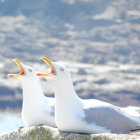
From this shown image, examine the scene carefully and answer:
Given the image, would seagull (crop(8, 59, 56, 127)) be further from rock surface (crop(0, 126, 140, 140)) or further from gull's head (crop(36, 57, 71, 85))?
gull's head (crop(36, 57, 71, 85))

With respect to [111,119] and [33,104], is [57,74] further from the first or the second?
[33,104]

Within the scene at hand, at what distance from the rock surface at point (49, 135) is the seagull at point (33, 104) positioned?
1.25 ft

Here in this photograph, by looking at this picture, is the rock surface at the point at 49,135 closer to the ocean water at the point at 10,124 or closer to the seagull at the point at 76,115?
the seagull at the point at 76,115

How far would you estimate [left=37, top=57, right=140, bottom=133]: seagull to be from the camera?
29.6 feet

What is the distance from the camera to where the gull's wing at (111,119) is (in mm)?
9047

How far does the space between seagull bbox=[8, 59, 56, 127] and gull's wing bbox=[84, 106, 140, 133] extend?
3.04ft

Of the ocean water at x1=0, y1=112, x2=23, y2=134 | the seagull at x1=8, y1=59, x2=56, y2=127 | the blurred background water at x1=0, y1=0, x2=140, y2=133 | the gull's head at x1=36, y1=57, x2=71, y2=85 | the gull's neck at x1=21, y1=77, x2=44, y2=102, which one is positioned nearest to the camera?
the gull's head at x1=36, y1=57, x2=71, y2=85

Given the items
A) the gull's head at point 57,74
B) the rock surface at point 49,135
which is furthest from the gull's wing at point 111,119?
the gull's head at point 57,74

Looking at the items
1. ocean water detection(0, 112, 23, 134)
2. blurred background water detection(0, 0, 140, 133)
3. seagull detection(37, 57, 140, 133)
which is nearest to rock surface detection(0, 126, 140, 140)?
seagull detection(37, 57, 140, 133)

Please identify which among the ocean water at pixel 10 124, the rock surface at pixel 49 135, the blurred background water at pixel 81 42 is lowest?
the blurred background water at pixel 81 42

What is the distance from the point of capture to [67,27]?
14275 centimetres

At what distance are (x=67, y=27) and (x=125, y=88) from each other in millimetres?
38409

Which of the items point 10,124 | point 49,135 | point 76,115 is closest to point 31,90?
point 49,135

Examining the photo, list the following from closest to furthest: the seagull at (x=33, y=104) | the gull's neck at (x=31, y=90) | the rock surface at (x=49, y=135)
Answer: the rock surface at (x=49, y=135), the seagull at (x=33, y=104), the gull's neck at (x=31, y=90)
